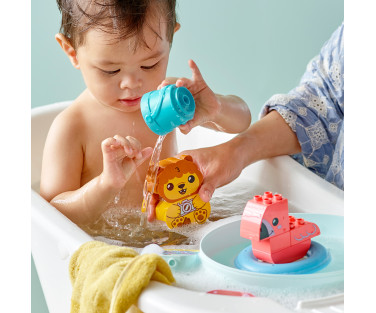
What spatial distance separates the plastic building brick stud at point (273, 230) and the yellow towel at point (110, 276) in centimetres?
13

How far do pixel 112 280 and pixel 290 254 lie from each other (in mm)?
259

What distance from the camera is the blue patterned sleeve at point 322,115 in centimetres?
146

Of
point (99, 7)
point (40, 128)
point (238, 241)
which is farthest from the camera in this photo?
point (40, 128)

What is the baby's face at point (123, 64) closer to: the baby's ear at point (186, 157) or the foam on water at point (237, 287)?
the baby's ear at point (186, 157)

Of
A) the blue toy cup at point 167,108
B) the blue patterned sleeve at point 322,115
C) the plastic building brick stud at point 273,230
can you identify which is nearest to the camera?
the plastic building brick stud at point 273,230

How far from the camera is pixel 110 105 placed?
134 centimetres

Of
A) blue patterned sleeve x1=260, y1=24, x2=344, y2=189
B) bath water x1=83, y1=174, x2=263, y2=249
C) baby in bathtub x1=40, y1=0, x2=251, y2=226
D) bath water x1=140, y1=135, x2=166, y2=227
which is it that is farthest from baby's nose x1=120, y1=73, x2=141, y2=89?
blue patterned sleeve x1=260, y1=24, x2=344, y2=189

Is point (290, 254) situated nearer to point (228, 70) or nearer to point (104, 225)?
point (104, 225)

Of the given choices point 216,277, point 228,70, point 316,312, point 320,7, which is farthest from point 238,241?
point 228,70

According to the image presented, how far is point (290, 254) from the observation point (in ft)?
2.93

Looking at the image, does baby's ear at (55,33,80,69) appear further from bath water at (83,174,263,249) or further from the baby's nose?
bath water at (83,174,263,249)

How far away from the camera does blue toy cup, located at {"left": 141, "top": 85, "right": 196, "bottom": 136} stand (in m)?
1.06

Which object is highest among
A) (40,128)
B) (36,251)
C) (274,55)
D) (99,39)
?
(99,39)

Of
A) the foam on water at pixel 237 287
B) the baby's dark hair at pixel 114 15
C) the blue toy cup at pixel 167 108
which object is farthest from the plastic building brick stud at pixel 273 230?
the baby's dark hair at pixel 114 15
